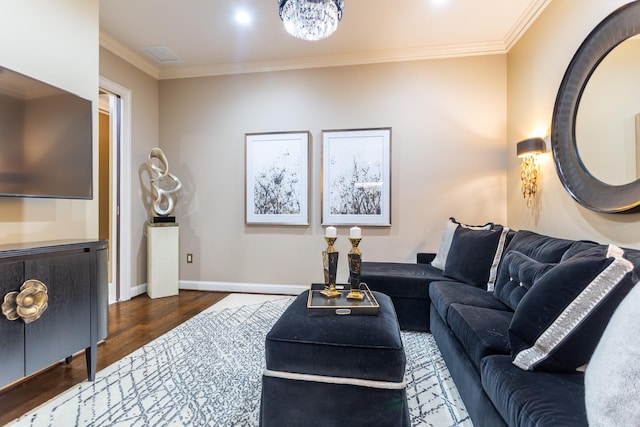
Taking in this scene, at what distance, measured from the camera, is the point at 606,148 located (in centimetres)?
192

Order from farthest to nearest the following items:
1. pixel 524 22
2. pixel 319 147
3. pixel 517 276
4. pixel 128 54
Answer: pixel 319 147, pixel 128 54, pixel 524 22, pixel 517 276

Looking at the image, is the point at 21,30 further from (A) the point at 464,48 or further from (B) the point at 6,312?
(A) the point at 464,48

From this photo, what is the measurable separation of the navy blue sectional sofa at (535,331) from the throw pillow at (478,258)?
0.93ft

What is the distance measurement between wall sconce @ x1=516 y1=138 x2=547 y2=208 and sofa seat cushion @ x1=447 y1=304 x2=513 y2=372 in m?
1.52

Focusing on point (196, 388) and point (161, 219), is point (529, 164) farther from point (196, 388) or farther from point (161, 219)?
point (161, 219)

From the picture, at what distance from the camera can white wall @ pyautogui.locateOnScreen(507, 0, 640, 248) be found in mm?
1987

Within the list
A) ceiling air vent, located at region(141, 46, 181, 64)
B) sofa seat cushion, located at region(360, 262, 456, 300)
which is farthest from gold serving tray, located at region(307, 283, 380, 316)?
ceiling air vent, located at region(141, 46, 181, 64)

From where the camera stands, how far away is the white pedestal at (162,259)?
3689 millimetres

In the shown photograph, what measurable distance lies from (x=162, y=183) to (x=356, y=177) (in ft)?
8.22

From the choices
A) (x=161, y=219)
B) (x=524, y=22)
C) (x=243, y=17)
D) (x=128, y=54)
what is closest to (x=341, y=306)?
(x=243, y=17)

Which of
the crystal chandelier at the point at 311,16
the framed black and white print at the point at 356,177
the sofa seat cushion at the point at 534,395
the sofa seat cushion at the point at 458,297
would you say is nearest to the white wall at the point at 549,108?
the sofa seat cushion at the point at 458,297

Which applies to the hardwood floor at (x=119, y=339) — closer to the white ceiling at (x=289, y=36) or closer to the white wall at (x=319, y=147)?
the white wall at (x=319, y=147)

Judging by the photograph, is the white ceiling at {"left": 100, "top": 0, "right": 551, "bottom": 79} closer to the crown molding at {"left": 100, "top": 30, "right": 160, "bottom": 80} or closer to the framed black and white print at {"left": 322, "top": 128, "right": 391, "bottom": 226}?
the crown molding at {"left": 100, "top": 30, "right": 160, "bottom": 80}

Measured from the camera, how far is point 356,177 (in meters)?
3.71
